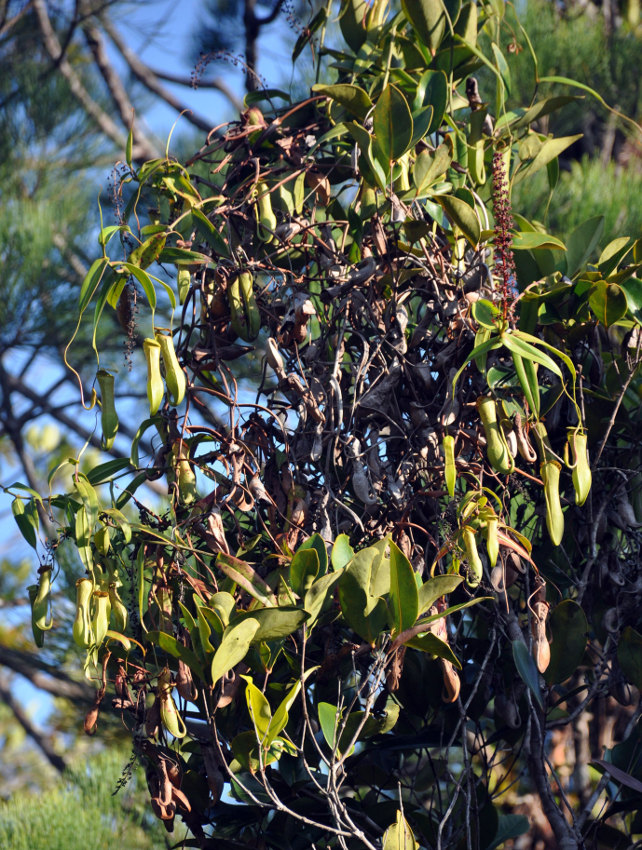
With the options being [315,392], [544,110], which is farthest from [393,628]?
[544,110]

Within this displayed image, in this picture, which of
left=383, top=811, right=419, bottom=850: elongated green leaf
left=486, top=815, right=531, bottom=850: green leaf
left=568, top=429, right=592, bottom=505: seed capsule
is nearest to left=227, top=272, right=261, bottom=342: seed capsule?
left=568, top=429, right=592, bottom=505: seed capsule

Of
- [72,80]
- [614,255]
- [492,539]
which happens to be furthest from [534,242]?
[72,80]

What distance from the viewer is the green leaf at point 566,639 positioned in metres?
0.80

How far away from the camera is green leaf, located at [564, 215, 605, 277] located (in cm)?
89

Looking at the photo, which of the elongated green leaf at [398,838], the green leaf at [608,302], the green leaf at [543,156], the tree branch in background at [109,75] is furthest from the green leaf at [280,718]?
the tree branch in background at [109,75]

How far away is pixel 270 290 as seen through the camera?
0.93 meters

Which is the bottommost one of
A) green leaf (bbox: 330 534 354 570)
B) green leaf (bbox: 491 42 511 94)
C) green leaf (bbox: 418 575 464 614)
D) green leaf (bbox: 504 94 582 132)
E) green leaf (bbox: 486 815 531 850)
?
green leaf (bbox: 486 815 531 850)

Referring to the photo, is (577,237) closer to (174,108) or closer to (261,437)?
(261,437)

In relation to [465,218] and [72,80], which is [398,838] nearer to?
[465,218]

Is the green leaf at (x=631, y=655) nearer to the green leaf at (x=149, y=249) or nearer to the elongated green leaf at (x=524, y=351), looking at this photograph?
the elongated green leaf at (x=524, y=351)

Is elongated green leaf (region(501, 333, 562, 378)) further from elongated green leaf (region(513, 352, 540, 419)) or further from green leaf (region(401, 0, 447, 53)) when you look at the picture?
green leaf (region(401, 0, 447, 53))

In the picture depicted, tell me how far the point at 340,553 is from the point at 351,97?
420 mm

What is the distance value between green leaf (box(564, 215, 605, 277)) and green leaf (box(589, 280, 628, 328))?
0.09 metres

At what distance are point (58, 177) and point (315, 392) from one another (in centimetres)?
256
